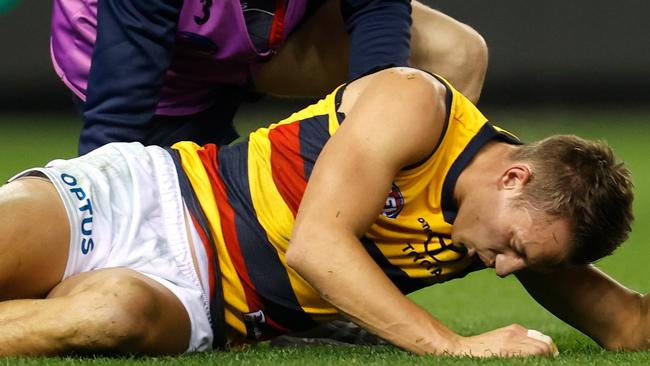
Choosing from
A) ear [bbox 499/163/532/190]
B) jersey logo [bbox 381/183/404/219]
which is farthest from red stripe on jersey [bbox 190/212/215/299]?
ear [bbox 499/163/532/190]

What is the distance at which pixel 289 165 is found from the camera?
289cm

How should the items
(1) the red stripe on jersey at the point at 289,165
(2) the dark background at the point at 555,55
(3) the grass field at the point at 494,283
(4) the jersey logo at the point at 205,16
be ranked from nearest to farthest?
(3) the grass field at the point at 494,283
(1) the red stripe on jersey at the point at 289,165
(4) the jersey logo at the point at 205,16
(2) the dark background at the point at 555,55

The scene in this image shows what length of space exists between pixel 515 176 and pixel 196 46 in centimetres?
106

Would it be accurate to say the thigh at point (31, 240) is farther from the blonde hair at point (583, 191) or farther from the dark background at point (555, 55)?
the dark background at point (555, 55)

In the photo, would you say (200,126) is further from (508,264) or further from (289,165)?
(508,264)

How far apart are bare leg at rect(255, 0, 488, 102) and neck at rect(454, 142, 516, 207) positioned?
768mm

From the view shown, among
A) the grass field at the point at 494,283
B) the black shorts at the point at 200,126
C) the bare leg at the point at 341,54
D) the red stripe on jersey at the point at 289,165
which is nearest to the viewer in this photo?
the grass field at the point at 494,283

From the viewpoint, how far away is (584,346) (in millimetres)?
3092

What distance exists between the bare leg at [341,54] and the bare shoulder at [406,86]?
0.72 metres

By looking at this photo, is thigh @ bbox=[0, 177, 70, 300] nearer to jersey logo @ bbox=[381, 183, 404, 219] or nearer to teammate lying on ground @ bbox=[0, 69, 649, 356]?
teammate lying on ground @ bbox=[0, 69, 649, 356]

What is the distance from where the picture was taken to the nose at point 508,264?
105 inches

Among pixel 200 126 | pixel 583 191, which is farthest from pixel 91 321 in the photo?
pixel 200 126

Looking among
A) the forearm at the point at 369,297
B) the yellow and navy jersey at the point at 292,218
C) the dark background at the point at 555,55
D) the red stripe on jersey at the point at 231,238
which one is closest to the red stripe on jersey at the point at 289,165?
the yellow and navy jersey at the point at 292,218

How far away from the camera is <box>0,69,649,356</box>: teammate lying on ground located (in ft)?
8.47
